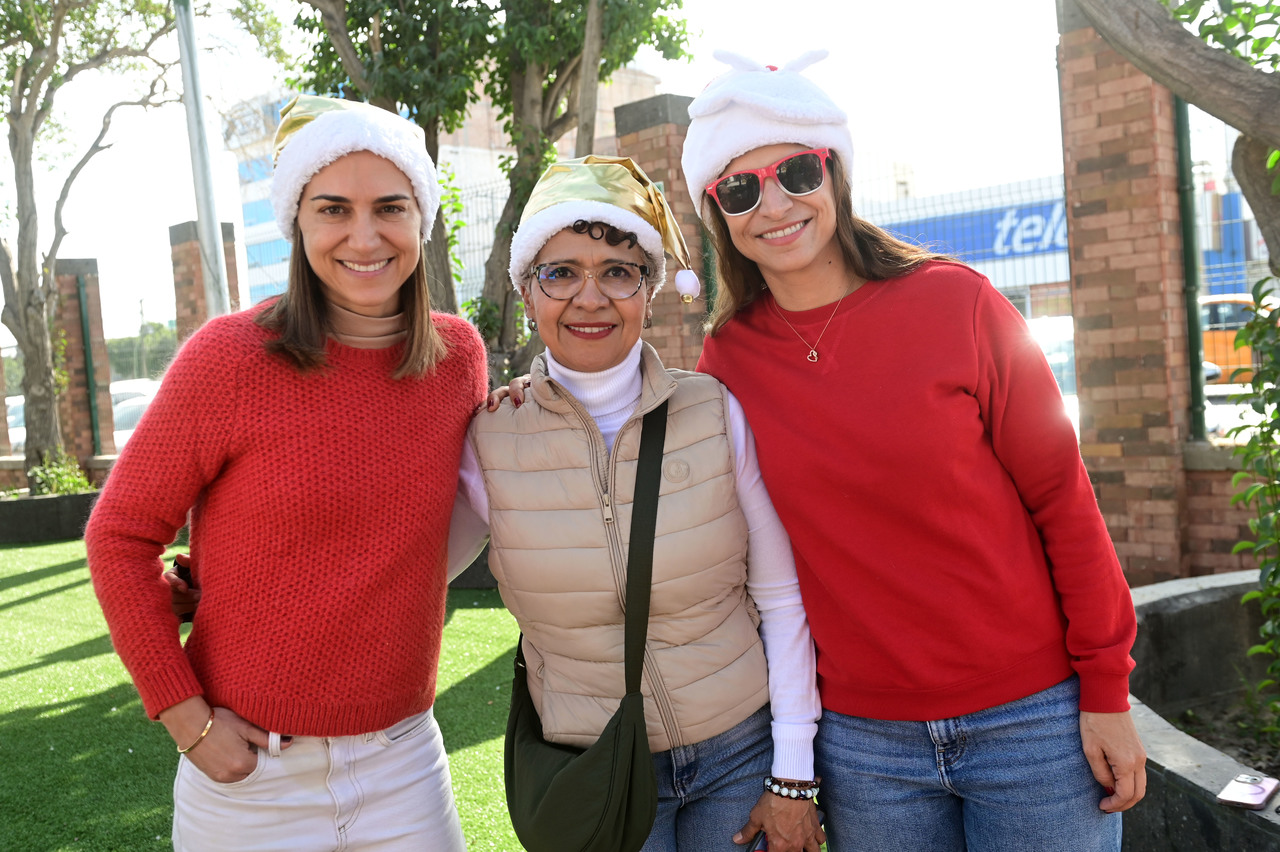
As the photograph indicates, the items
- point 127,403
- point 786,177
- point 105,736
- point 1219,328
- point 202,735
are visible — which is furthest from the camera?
point 127,403

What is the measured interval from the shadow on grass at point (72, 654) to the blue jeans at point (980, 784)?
5.50 meters

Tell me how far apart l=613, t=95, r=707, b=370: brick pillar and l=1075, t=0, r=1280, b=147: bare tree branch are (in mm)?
4867

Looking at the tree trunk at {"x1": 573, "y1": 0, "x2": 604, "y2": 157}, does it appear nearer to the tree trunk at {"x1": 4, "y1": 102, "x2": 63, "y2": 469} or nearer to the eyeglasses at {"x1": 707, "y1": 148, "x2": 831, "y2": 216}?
the eyeglasses at {"x1": 707, "y1": 148, "x2": 831, "y2": 216}

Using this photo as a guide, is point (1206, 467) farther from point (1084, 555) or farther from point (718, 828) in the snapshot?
point (718, 828)

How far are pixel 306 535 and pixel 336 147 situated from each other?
808 millimetres

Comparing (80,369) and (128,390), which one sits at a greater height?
(80,369)

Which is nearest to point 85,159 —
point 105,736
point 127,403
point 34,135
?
point 34,135

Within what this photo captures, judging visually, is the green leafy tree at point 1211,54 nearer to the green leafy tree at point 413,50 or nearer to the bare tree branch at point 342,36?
the green leafy tree at point 413,50

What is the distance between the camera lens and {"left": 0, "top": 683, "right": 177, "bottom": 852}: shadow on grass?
148 inches

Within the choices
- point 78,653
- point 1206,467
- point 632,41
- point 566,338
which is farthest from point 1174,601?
point 78,653

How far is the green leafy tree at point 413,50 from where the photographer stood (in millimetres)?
7238

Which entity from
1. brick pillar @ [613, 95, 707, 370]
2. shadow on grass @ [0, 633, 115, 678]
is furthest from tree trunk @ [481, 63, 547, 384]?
shadow on grass @ [0, 633, 115, 678]

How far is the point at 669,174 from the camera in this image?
311 inches

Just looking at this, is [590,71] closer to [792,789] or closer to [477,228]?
[477,228]
